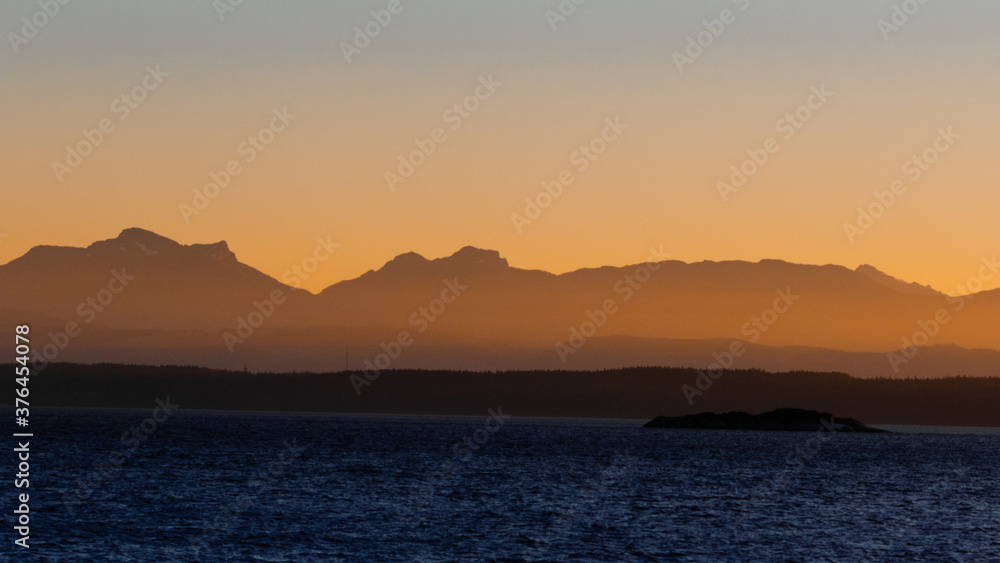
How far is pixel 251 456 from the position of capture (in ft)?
527

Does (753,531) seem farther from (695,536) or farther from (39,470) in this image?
(39,470)

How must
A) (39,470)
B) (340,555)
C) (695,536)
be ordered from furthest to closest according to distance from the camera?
(39,470), (695,536), (340,555)

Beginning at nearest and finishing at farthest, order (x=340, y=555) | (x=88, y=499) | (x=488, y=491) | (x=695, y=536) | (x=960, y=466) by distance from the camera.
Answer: (x=340, y=555)
(x=695, y=536)
(x=88, y=499)
(x=488, y=491)
(x=960, y=466)

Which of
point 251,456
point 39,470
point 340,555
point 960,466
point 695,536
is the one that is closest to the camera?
point 340,555

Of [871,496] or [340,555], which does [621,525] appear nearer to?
[340,555]

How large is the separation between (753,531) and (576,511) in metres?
15.4

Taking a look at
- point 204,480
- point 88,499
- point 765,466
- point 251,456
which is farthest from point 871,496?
point 251,456

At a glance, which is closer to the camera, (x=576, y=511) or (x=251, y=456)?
(x=576, y=511)

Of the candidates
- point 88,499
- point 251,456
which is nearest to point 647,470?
point 251,456

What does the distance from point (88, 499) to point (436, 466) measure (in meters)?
61.5

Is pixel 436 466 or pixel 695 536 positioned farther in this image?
pixel 436 466

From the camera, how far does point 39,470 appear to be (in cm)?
12112

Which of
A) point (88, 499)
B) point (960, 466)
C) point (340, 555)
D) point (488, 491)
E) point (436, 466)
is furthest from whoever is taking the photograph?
point (960, 466)

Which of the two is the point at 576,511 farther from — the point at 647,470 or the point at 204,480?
the point at 647,470
